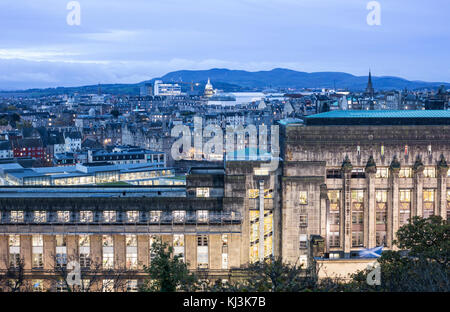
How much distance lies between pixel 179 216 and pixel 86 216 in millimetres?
8945

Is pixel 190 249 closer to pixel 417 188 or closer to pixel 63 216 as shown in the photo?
pixel 63 216

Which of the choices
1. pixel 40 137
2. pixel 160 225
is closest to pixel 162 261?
pixel 160 225

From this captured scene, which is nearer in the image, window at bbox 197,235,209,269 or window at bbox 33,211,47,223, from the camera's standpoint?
window at bbox 33,211,47,223

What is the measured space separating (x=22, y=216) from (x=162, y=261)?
21650mm

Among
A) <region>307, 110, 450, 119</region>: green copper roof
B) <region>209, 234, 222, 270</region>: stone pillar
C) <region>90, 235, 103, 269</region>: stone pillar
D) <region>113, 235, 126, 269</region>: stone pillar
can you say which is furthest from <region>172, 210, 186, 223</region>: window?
<region>307, 110, 450, 119</region>: green copper roof

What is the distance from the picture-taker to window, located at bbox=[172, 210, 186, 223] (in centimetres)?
5959

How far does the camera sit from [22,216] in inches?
2363

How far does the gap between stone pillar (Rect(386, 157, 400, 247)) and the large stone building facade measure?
0.10 meters

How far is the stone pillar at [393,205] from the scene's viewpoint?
211ft

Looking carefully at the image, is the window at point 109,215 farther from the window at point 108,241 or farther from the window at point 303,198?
the window at point 303,198

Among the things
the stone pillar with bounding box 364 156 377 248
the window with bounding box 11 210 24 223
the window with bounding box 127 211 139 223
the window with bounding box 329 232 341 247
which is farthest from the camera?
the window with bounding box 329 232 341 247

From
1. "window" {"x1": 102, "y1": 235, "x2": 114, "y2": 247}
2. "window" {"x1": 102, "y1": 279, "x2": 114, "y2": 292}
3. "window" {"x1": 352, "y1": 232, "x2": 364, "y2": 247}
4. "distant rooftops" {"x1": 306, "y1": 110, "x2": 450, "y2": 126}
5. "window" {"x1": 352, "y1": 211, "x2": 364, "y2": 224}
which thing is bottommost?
"window" {"x1": 102, "y1": 279, "x2": 114, "y2": 292}

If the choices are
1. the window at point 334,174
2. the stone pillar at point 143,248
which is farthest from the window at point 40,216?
the window at point 334,174

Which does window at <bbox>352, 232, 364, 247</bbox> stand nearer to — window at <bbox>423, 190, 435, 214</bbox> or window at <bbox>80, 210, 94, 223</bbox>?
window at <bbox>423, 190, 435, 214</bbox>
